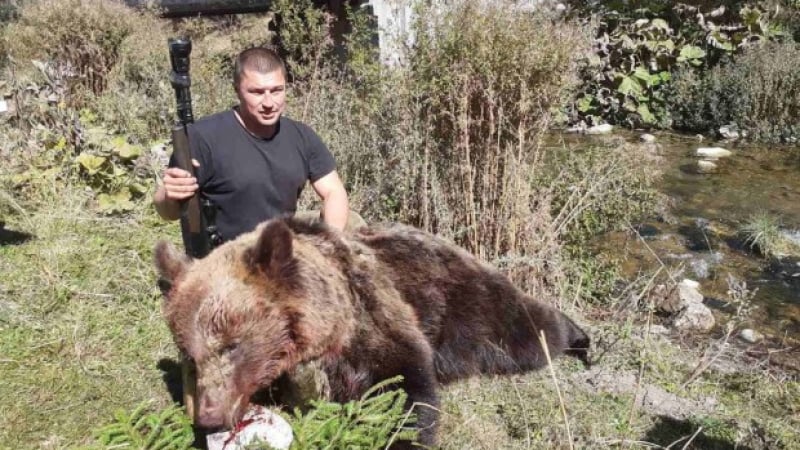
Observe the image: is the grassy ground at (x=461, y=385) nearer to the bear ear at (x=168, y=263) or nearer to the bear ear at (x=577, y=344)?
the bear ear at (x=577, y=344)

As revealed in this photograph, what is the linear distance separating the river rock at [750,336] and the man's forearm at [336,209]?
3.25 m

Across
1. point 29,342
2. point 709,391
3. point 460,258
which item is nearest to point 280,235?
point 460,258

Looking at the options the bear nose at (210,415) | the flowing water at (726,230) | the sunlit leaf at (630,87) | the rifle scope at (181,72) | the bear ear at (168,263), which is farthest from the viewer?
the sunlit leaf at (630,87)

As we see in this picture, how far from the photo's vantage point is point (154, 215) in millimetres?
5715

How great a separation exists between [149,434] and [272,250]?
2.66 feet

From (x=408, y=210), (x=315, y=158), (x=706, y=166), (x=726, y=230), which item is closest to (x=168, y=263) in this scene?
(x=315, y=158)

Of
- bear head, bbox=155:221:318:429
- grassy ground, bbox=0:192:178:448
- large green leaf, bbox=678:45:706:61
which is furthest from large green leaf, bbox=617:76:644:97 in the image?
bear head, bbox=155:221:318:429

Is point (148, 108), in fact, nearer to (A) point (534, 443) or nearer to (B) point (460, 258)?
(B) point (460, 258)

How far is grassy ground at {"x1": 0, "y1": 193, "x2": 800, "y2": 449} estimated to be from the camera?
119 inches

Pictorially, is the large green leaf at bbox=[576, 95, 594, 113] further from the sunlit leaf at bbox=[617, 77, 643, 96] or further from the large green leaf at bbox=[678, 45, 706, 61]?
the large green leaf at bbox=[678, 45, 706, 61]

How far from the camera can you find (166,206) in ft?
10.1

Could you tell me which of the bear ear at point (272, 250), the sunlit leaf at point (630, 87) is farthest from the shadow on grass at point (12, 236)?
the sunlit leaf at point (630, 87)

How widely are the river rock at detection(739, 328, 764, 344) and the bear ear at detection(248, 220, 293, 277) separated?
3920mm

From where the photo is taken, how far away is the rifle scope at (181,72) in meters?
2.82
